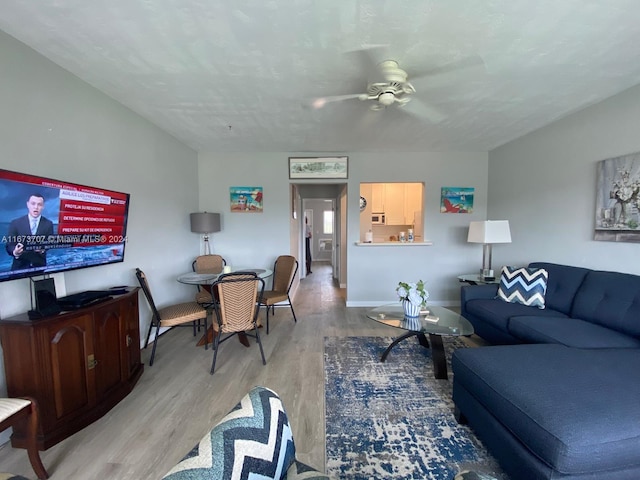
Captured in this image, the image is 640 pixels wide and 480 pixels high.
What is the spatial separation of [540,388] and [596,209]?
236 centimetres

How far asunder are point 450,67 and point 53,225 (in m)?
3.03

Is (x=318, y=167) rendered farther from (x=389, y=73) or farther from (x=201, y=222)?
(x=389, y=73)

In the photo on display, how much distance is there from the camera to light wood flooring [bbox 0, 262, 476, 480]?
161 cm

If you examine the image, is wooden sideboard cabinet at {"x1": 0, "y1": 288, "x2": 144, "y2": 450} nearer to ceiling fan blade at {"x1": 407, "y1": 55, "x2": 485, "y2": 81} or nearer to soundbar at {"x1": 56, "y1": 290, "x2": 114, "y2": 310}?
soundbar at {"x1": 56, "y1": 290, "x2": 114, "y2": 310}

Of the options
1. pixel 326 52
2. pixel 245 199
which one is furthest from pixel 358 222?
pixel 326 52

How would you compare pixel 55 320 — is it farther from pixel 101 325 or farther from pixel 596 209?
pixel 596 209

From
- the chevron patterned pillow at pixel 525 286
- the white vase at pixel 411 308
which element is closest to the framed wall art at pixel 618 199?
the chevron patterned pillow at pixel 525 286

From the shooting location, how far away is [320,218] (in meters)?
10.6

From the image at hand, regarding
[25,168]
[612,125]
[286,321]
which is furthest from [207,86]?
[612,125]

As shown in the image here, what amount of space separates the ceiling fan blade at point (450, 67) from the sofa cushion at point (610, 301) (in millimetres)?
2183

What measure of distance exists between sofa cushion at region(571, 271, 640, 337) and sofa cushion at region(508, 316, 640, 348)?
8cm

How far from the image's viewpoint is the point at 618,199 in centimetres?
259

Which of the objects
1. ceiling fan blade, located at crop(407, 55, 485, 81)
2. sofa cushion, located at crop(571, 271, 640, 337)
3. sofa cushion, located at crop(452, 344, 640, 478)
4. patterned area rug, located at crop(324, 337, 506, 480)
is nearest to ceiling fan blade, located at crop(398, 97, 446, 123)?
ceiling fan blade, located at crop(407, 55, 485, 81)

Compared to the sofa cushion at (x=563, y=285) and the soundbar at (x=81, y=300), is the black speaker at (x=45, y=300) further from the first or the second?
the sofa cushion at (x=563, y=285)
